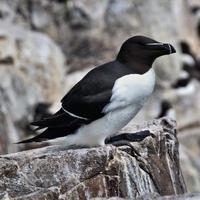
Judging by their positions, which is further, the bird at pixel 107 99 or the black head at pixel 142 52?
the black head at pixel 142 52

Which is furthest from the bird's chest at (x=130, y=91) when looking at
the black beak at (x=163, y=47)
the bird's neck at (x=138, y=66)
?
the black beak at (x=163, y=47)

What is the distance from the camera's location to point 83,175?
7.19m

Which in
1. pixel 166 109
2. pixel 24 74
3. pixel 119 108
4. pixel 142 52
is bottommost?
pixel 166 109

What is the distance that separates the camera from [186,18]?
75.5ft

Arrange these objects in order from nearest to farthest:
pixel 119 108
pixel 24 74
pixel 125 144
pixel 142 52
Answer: pixel 119 108
pixel 125 144
pixel 142 52
pixel 24 74

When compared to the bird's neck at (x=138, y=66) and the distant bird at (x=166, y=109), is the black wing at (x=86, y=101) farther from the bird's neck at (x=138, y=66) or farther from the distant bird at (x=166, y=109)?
the distant bird at (x=166, y=109)

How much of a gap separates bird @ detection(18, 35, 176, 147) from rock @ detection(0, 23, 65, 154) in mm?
7000

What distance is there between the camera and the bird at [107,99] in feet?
25.6

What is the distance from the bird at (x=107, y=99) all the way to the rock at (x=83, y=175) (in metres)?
0.33

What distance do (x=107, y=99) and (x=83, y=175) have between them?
0.97 m

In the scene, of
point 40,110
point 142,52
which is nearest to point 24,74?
point 40,110

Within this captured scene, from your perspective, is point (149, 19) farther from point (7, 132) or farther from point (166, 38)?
point (7, 132)

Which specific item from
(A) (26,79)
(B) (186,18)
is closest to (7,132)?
(A) (26,79)

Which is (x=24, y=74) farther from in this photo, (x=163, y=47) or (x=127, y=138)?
(x=163, y=47)
